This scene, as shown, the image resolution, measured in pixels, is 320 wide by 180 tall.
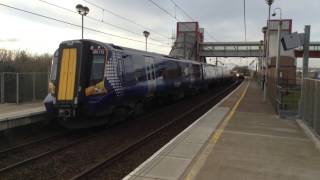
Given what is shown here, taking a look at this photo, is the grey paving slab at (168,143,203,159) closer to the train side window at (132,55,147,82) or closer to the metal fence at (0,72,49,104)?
the train side window at (132,55,147,82)

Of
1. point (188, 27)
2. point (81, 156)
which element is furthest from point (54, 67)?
point (188, 27)

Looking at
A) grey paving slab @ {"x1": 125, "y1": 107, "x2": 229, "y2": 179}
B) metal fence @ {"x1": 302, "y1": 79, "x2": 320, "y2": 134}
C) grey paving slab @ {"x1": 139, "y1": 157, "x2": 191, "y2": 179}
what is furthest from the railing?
grey paving slab @ {"x1": 139, "y1": 157, "x2": 191, "y2": 179}

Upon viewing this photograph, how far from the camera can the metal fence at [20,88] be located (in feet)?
66.2

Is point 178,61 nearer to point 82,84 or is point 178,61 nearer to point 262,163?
point 82,84

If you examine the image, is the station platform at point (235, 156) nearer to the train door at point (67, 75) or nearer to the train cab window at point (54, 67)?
the train door at point (67, 75)

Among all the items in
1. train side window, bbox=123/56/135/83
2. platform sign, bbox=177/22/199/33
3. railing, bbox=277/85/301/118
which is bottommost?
railing, bbox=277/85/301/118

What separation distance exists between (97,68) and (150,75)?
5003 millimetres

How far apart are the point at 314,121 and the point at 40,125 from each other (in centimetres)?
871

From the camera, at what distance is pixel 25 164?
896 centimetres

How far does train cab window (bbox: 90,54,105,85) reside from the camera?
41.9 ft

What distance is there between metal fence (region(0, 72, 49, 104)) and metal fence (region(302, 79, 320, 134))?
13125 millimetres

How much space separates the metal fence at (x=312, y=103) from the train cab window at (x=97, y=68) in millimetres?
6317

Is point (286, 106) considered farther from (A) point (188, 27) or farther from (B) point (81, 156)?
(A) point (188, 27)

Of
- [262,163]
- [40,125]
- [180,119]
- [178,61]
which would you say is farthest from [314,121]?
[178,61]
